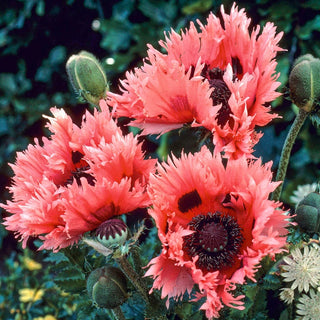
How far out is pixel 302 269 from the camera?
25.8 inches

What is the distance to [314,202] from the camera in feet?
2.28

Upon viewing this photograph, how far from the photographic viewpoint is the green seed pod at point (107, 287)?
638mm

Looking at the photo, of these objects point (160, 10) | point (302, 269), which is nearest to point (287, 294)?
point (302, 269)

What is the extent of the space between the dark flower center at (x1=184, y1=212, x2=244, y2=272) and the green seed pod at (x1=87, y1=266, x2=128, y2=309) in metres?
0.09

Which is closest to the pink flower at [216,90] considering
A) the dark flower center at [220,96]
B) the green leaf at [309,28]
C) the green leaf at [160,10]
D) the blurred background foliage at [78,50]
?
the dark flower center at [220,96]

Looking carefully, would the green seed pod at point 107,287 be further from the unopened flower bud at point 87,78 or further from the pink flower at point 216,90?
the unopened flower bud at point 87,78

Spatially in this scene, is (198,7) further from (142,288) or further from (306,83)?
(142,288)

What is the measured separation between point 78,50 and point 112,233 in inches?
55.7

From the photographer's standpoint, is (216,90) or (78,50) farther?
(78,50)

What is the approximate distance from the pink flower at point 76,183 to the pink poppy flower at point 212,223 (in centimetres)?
4

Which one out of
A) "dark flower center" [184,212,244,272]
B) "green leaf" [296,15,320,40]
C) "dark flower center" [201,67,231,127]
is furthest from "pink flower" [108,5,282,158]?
"green leaf" [296,15,320,40]

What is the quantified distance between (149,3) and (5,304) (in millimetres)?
935

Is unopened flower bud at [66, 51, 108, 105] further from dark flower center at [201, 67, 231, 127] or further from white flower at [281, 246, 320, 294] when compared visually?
white flower at [281, 246, 320, 294]

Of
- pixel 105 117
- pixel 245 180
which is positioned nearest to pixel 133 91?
pixel 105 117
